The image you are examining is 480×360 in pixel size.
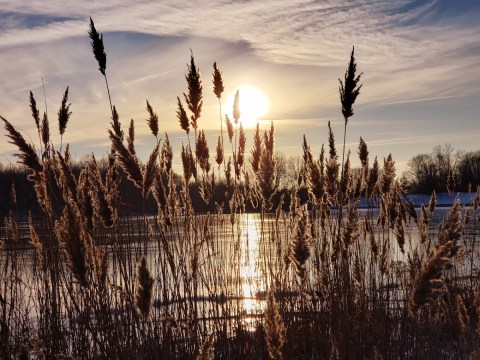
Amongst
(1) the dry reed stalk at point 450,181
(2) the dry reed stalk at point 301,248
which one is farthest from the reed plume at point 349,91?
(1) the dry reed stalk at point 450,181

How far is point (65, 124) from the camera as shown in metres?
4.84

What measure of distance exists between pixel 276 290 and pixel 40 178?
260cm

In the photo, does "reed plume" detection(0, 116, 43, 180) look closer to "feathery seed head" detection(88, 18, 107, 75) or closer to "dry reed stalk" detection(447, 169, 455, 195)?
"feathery seed head" detection(88, 18, 107, 75)

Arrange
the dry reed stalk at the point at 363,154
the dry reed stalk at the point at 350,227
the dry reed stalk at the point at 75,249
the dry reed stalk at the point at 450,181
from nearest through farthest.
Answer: the dry reed stalk at the point at 75,249, the dry reed stalk at the point at 350,227, the dry reed stalk at the point at 363,154, the dry reed stalk at the point at 450,181

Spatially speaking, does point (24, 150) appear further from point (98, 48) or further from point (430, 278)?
point (430, 278)

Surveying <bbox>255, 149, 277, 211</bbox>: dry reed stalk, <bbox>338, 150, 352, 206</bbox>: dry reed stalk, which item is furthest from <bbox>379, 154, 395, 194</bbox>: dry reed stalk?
<bbox>255, 149, 277, 211</bbox>: dry reed stalk

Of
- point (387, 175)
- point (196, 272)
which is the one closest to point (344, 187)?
point (387, 175)

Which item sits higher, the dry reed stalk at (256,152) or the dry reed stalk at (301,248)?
the dry reed stalk at (256,152)

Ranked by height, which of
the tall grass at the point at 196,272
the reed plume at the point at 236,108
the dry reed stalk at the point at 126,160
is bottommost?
the tall grass at the point at 196,272

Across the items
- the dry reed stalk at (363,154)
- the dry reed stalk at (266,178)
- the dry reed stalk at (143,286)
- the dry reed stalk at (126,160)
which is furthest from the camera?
the dry reed stalk at (363,154)

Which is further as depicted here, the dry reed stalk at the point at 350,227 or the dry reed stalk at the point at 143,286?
the dry reed stalk at the point at 350,227

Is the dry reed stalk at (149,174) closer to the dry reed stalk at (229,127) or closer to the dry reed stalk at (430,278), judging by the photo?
the dry reed stalk at (430,278)

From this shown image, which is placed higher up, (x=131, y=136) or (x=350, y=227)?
(x=131, y=136)

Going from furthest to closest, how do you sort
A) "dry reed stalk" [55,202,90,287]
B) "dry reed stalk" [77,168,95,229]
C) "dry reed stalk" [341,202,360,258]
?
"dry reed stalk" [341,202,360,258] → "dry reed stalk" [77,168,95,229] → "dry reed stalk" [55,202,90,287]
